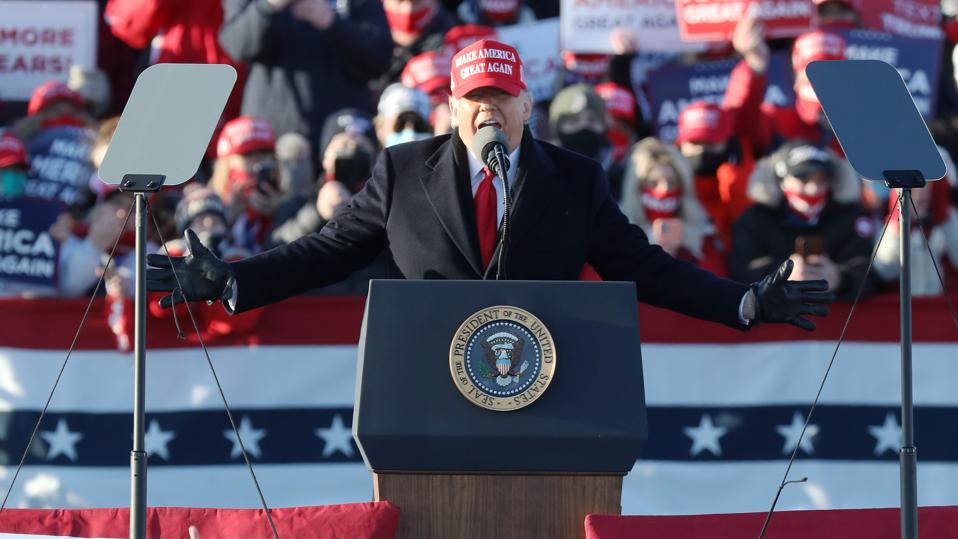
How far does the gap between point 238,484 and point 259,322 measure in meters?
0.66

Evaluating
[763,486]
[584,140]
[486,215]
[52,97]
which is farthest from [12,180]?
[486,215]

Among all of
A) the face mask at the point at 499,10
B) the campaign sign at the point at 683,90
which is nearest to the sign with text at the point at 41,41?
the face mask at the point at 499,10

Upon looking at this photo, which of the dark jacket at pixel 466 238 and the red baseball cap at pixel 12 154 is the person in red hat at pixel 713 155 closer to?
the red baseball cap at pixel 12 154

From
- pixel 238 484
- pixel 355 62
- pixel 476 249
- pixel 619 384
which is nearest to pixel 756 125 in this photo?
pixel 355 62

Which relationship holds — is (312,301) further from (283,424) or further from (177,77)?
(177,77)

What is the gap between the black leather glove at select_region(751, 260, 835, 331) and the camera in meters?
4.05

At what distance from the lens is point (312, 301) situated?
6.73 metres

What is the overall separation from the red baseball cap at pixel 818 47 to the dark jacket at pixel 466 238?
13.7ft

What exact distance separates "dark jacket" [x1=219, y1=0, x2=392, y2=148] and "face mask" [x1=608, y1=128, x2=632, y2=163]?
124 cm

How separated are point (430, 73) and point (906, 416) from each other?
4862 millimetres

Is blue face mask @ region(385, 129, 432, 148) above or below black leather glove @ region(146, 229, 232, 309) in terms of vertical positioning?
above

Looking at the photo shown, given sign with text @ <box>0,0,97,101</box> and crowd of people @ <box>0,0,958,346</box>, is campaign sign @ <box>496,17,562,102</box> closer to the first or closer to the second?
crowd of people @ <box>0,0,958,346</box>

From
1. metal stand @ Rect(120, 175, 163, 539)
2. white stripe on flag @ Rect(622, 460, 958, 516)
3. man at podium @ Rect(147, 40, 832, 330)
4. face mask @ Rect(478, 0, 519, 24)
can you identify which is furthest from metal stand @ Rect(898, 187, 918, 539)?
face mask @ Rect(478, 0, 519, 24)

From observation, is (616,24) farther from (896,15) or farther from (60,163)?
(60,163)
